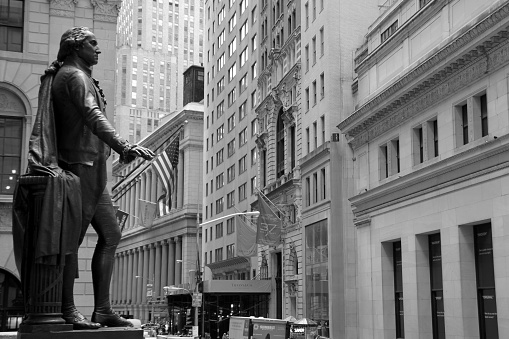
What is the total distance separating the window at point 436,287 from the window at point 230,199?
4879cm

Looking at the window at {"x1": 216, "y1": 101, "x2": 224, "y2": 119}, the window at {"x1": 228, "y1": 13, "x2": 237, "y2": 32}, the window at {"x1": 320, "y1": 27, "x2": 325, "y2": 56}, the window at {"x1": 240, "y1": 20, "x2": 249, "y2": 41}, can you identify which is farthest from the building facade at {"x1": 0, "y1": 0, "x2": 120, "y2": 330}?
the window at {"x1": 216, "y1": 101, "x2": 224, "y2": 119}

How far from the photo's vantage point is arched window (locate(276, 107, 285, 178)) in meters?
65.2

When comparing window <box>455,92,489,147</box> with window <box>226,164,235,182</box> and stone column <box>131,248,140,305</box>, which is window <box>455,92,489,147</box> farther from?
stone column <box>131,248,140,305</box>

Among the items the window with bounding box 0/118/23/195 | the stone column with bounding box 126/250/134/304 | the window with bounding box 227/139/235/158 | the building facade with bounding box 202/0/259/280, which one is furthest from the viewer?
the stone column with bounding box 126/250/134/304

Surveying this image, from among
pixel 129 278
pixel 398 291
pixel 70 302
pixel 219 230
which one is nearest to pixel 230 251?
pixel 219 230

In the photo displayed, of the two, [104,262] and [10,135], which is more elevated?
[10,135]

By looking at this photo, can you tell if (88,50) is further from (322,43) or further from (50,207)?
(322,43)

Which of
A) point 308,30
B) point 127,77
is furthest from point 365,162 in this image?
point 127,77

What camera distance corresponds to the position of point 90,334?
21.9 ft

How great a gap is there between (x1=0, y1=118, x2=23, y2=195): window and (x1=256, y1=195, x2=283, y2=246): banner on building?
92.4 ft

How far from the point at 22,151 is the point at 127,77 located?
160569 mm

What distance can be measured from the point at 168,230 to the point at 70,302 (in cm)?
11245

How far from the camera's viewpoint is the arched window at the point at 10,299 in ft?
81.8

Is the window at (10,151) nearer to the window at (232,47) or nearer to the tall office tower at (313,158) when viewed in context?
the tall office tower at (313,158)
